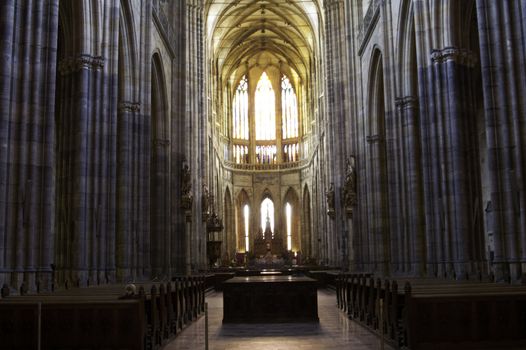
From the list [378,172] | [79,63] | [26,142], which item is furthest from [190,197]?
[26,142]

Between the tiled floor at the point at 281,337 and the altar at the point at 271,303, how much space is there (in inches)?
17.6

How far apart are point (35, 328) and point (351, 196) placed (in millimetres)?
23998

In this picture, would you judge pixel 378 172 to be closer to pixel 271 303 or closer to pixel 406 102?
pixel 406 102

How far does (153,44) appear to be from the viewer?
25.3m

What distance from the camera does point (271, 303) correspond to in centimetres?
1458

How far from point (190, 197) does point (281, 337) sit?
1897 centimetres

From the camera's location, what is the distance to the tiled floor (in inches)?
416

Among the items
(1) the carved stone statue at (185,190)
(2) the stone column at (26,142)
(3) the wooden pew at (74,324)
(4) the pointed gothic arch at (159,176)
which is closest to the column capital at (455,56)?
(2) the stone column at (26,142)

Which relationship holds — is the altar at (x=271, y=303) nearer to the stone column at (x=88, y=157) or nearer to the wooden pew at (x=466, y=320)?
the stone column at (x=88, y=157)

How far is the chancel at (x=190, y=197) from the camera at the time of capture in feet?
30.0

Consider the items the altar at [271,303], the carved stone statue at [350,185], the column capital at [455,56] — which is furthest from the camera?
the carved stone statue at [350,185]

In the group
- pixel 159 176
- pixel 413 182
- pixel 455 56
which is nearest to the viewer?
pixel 455 56

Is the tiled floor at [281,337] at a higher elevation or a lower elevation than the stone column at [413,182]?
lower

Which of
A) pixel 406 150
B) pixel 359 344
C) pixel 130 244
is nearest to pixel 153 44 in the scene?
pixel 130 244
